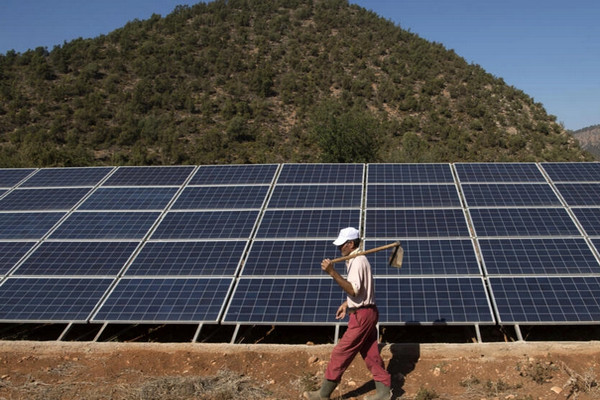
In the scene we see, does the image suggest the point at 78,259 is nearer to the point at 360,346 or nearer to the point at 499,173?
the point at 360,346

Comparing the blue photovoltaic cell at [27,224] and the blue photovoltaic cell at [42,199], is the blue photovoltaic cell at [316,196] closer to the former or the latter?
the blue photovoltaic cell at [42,199]

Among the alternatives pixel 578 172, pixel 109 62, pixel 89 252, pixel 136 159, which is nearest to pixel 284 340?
pixel 89 252

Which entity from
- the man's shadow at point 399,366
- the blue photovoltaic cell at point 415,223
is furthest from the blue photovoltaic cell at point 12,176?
the man's shadow at point 399,366

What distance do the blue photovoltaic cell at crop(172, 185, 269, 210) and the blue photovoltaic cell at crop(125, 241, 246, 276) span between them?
1.76 meters

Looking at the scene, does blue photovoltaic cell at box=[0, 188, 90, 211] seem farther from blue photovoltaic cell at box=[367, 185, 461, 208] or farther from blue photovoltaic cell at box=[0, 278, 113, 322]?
blue photovoltaic cell at box=[367, 185, 461, 208]

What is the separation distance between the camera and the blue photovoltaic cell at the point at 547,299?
10242 mm

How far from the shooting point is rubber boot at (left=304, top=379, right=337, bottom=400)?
26.3 feet

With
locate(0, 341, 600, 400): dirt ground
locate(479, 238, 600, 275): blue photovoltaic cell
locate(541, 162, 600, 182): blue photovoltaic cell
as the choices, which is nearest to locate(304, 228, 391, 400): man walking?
locate(0, 341, 600, 400): dirt ground

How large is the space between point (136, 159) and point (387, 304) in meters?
38.2

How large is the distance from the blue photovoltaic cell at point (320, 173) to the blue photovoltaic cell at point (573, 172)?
5.83m

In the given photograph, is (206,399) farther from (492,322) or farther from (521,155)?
(521,155)

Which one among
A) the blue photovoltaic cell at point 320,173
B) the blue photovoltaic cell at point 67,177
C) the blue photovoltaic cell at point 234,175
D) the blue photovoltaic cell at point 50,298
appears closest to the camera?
the blue photovoltaic cell at point 50,298

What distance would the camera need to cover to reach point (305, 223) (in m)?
13.6

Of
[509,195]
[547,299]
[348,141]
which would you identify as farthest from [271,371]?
[348,141]
